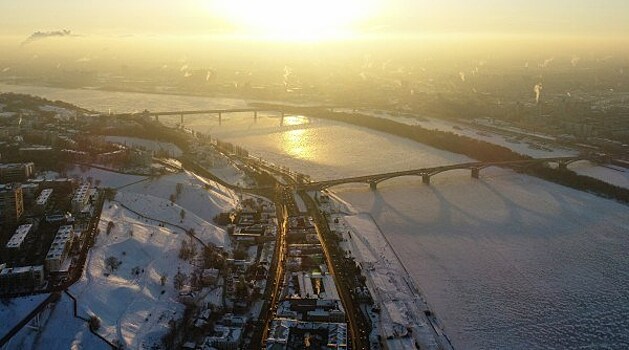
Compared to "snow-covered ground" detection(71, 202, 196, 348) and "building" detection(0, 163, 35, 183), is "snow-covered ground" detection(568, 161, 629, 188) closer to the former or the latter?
"snow-covered ground" detection(71, 202, 196, 348)

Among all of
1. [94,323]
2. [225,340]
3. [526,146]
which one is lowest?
[225,340]

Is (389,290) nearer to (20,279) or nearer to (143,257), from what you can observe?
(143,257)

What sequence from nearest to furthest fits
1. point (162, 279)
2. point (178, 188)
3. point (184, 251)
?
point (162, 279) → point (184, 251) → point (178, 188)

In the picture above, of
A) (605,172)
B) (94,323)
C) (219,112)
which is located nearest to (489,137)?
(605,172)

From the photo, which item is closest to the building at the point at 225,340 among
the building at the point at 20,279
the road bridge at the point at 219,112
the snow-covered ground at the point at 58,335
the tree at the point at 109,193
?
the snow-covered ground at the point at 58,335

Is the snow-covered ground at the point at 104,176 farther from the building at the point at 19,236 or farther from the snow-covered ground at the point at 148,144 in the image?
the snow-covered ground at the point at 148,144
